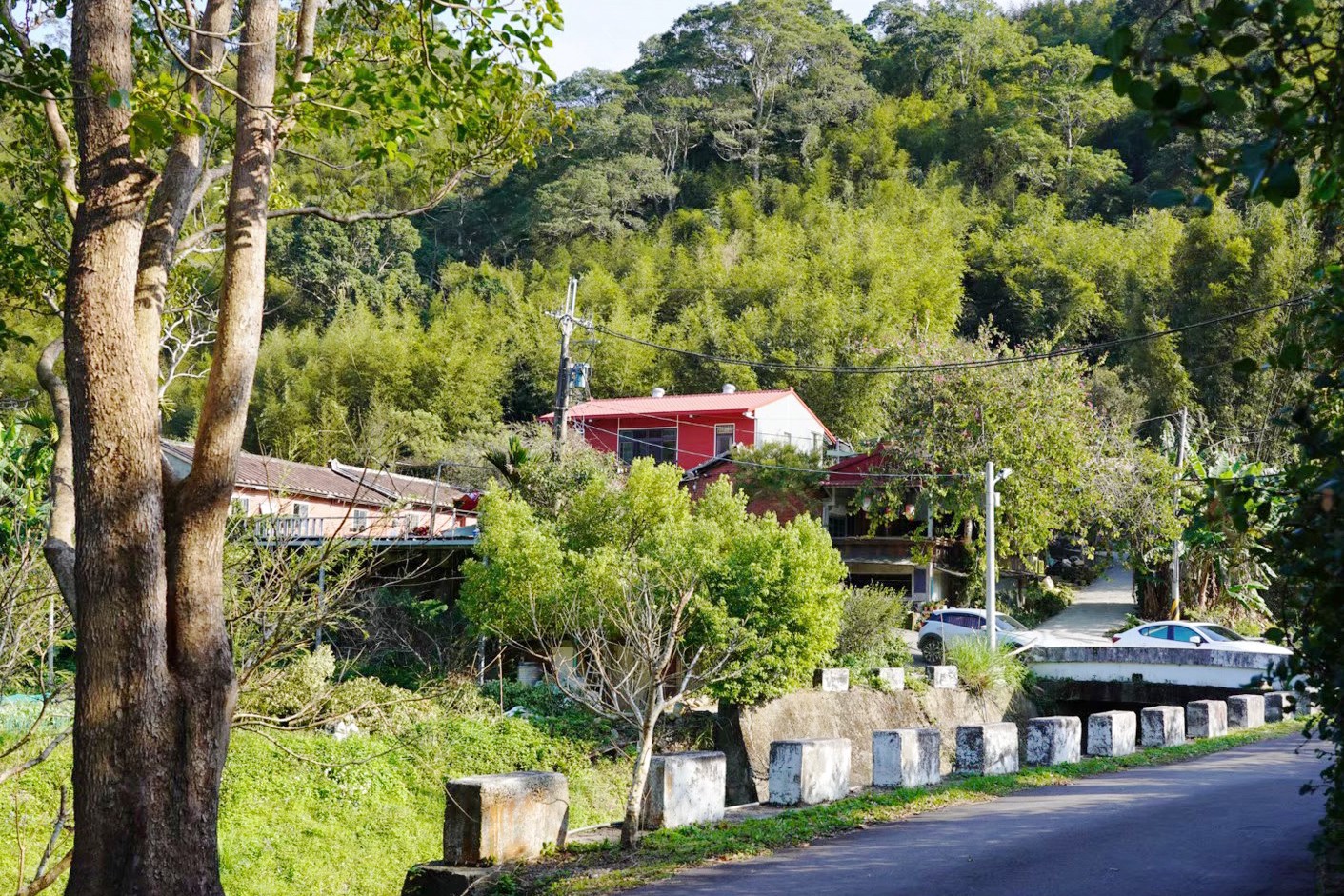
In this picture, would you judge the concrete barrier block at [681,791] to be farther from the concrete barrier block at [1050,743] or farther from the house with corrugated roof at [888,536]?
the house with corrugated roof at [888,536]

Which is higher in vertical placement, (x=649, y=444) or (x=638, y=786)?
(x=649, y=444)

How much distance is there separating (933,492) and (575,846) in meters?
23.2

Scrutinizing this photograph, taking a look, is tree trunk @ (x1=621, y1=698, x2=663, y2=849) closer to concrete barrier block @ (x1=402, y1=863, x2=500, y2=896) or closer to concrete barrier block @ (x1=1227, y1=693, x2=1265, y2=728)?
concrete barrier block @ (x1=402, y1=863, x2=500, y2=896)

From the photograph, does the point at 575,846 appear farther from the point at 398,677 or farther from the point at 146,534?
the point at 398,677

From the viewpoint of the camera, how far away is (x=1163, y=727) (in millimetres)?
16812

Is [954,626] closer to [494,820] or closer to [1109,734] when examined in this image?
[1109,734]

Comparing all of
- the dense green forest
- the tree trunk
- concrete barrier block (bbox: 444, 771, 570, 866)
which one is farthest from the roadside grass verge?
the dense green forest

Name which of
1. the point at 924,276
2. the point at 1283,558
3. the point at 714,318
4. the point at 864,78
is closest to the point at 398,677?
the point at 1283,558

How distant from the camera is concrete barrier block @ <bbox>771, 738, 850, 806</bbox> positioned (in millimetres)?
11641

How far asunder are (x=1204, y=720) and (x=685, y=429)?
26.1 meters

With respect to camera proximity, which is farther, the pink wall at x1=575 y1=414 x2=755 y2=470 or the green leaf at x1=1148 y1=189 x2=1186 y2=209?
the pink wall at x1=575 y1=414 x2=755 y2=470

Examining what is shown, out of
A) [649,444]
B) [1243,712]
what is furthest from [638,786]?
[649,444]

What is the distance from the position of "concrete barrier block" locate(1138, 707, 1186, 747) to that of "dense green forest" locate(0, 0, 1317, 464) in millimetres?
16335

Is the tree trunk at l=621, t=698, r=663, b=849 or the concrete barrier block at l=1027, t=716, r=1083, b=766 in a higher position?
the tree trunk at l=621, t=698, r=663, b=849
